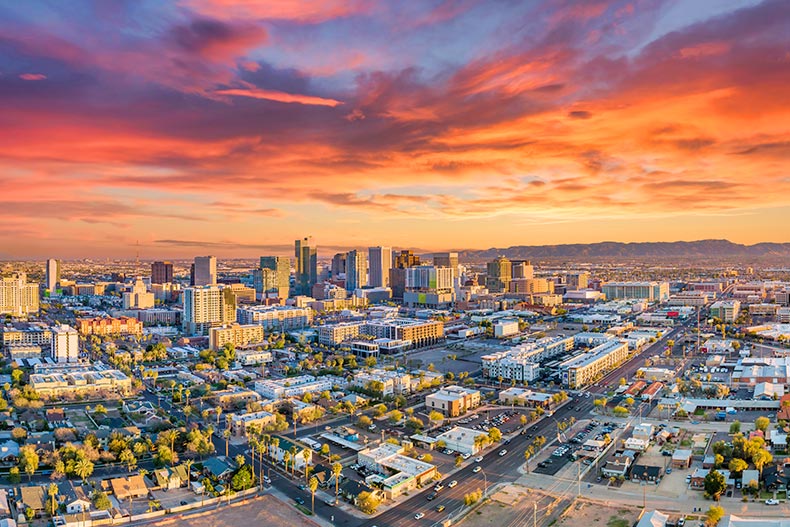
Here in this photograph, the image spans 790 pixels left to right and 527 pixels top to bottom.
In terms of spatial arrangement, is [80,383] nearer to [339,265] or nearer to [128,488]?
[128,488]

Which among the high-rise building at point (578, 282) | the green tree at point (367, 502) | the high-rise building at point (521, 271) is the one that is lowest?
the green tree at point (367, 502)

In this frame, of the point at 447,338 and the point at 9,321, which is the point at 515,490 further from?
the point at 9,321

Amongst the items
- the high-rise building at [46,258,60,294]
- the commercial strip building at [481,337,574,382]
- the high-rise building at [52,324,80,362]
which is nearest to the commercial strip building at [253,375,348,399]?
the commercial strip building at [481,337,574,382]

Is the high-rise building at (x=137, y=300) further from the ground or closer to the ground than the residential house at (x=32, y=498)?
further from the ground

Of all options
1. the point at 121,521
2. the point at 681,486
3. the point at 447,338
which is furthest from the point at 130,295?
the point at 681,486

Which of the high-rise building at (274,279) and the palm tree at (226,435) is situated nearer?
the palm tree at (226,435)

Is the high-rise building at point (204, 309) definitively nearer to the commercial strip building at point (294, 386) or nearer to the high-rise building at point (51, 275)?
the commercial strip building at point (294, 386)

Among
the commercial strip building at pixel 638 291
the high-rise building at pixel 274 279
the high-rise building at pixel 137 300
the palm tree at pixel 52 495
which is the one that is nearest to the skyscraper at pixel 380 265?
the high-rise building at pixel 274 279

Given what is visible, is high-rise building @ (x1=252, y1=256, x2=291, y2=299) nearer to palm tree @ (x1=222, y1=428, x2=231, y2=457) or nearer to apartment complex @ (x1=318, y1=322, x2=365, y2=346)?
apartment complex @ (x1=318, y1=322, x2=365, y2=346)
